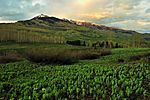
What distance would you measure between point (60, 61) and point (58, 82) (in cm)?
1674

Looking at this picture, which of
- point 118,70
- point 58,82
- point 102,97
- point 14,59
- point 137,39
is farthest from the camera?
point 137,39

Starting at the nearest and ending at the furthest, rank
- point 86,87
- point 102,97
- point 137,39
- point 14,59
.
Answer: point 102,97
point 86,87
point 14,59
point 137,39

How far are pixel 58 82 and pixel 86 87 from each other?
2344 millimetres

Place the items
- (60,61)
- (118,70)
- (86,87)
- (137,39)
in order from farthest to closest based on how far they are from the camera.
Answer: (137,39)
(60,61)
(118,70)
(86,87)

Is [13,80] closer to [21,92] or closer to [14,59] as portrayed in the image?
[21,92]

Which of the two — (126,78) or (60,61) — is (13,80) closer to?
(126,78)

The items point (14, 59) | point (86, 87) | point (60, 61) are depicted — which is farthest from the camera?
point (14, 59)

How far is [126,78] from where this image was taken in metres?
20.4

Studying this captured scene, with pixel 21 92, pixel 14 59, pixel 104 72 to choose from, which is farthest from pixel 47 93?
pixel 14 59

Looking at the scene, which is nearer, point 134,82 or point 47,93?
point 47,93

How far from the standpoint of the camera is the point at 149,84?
1905cm

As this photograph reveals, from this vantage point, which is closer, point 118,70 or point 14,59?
point 118,70

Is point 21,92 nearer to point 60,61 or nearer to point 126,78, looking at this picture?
point 126,78

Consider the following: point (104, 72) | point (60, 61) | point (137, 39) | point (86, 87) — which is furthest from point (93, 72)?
point (137, 39)
